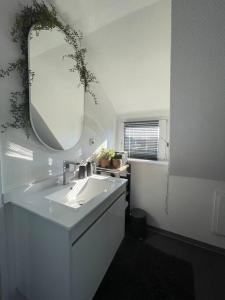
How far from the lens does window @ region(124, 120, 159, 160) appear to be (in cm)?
216

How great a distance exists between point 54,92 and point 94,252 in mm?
1244

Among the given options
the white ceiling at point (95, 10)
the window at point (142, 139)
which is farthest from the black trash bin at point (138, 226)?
the white ceiling at point (95, 10)

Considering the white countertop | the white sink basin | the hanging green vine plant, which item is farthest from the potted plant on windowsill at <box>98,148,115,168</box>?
the hanging green vine plant

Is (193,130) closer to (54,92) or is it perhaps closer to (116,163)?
(116,163)

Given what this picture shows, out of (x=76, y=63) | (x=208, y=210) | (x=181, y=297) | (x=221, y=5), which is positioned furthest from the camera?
(x=208, y=210)

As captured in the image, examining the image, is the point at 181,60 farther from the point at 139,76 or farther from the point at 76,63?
the point at 76,63

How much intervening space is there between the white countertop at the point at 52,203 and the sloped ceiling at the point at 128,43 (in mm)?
1244

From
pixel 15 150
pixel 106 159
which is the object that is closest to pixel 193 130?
pixel 106 159

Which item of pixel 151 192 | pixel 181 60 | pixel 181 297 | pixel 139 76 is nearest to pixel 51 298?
pixel 181 297

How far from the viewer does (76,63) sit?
4.63 feet

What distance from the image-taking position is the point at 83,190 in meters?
1.42

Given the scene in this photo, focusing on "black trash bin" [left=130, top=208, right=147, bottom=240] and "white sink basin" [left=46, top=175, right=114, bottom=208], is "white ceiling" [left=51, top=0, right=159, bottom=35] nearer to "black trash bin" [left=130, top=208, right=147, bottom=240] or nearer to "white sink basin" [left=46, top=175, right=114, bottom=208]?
"white sink basin" [left=46, top=175, right=114, bottom=208]

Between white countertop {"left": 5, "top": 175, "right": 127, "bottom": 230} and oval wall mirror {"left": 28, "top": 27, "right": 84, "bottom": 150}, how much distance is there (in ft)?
1.14

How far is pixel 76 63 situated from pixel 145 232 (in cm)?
202
